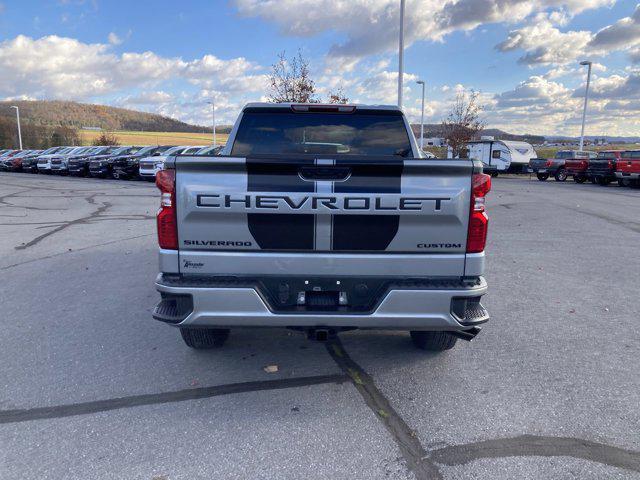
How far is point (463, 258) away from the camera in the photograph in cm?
328

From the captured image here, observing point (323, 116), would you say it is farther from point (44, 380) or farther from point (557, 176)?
point (557, 176)

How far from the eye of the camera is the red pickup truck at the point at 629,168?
22812mm

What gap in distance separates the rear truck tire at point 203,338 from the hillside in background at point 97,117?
94.3 meters

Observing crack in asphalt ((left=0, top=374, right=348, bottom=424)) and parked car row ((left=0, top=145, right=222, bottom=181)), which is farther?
parked car row ((left=0, top=145, right=222, bottom=181))

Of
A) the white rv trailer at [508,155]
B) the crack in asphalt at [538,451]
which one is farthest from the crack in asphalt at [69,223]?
the white rv trailer at [508,155]

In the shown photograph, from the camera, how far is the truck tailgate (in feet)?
10.3

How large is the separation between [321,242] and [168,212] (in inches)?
40.4

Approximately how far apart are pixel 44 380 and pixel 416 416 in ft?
9.32

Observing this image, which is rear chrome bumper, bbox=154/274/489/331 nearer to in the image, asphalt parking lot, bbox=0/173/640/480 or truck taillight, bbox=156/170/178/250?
truck taillight, bbox=156/170/178/250

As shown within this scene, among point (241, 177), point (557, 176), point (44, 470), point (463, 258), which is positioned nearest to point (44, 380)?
point (44, 470)

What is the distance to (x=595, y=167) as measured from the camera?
84.5 ft

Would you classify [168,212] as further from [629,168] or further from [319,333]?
[629,168]

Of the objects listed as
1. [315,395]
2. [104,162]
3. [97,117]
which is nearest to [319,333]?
[315,395]

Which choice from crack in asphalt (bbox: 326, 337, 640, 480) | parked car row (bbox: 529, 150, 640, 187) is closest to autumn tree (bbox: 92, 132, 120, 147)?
parked car row (bbox: 529, 150, 640, 187)
